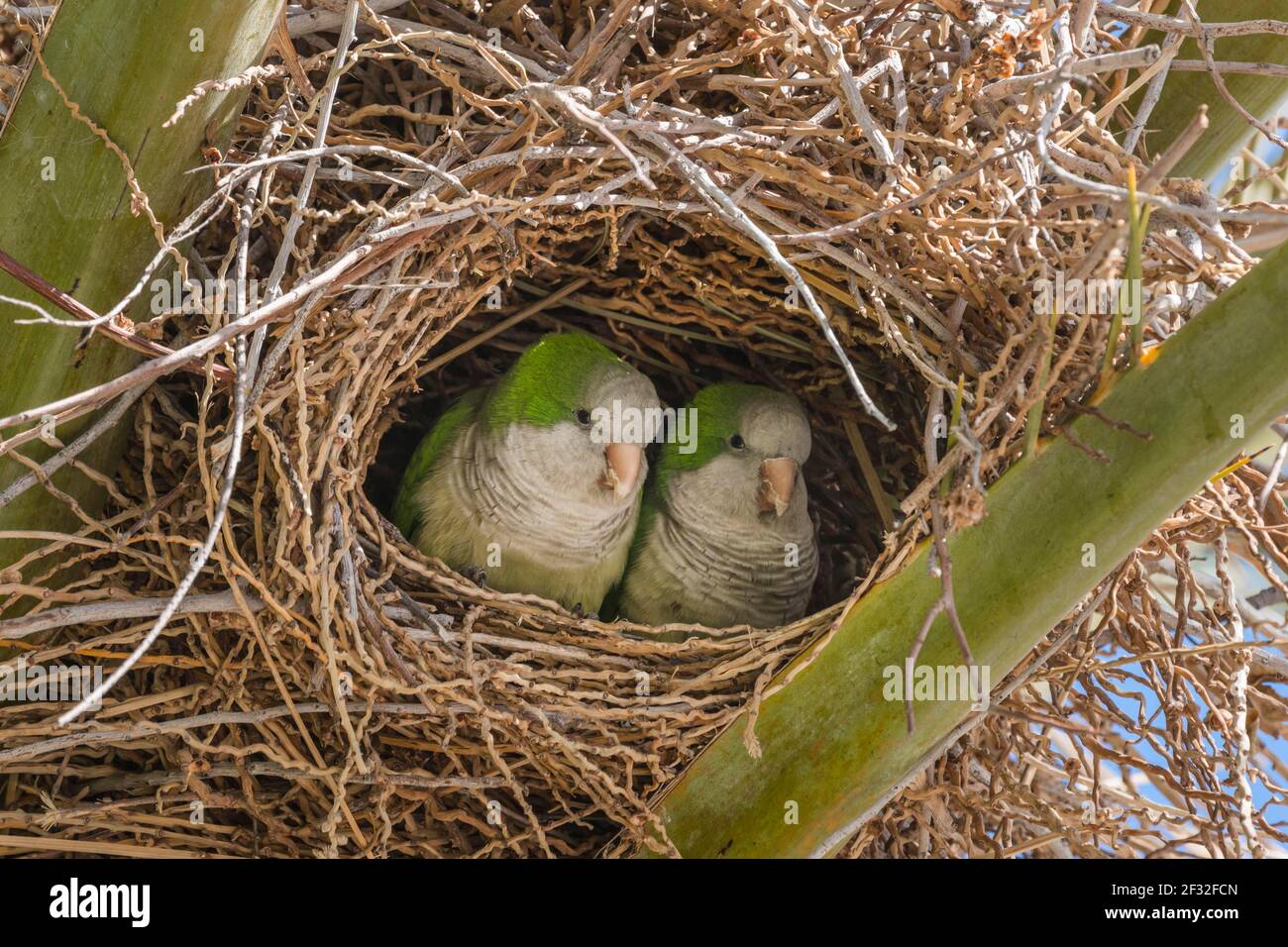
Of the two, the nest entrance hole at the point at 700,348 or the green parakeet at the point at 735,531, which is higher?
the nest entrance hole at the point at 700,348

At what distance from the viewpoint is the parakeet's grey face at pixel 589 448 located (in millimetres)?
3012

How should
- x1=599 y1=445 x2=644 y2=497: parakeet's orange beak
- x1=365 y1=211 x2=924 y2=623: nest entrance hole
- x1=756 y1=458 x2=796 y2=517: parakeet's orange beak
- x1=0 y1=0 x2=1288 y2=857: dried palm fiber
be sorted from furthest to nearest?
x1=756 y1=458 x2=796 y2=517: parakeet's orange beak, x1=599 y1=445 x2=644 y2=497: parakeet's orange beak, x1=365 y1=211 x2=924 y2=623: nest entrance hole, x1=0 y1=0 x2=1288 y2=857: dried palm fiber

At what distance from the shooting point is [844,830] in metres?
2.18

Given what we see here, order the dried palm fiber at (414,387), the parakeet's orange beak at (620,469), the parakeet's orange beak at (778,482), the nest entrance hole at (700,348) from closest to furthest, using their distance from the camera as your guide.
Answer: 1. the dried palm fiber at (414,387)
2. the nest entrance hole at (700,348)
3. the parakeet's orange beak at (620,469)
4. the parakeet's orange beak at (778,482)

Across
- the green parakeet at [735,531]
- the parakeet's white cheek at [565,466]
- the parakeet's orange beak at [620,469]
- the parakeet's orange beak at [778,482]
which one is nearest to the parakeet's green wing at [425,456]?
the parakeet's white cheek at [565,466]

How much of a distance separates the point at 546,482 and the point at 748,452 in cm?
56

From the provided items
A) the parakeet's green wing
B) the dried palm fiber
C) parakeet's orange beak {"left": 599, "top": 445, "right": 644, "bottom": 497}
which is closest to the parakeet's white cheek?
parakeet's orange beak {"left": 599, "top": 445, "right": 644, "bottom": 497}

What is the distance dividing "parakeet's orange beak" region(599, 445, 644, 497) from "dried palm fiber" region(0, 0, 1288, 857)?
1.39 feet

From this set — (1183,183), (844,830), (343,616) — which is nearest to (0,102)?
(343,616)

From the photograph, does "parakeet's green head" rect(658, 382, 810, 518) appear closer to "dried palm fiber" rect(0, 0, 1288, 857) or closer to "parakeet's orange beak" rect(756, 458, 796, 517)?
"parakeet's orange beak" rect(756, 458, 796, 517)

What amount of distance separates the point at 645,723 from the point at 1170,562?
4.54 ft

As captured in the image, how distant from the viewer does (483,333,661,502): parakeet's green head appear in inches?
119

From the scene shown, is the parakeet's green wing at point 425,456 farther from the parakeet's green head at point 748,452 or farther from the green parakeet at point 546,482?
the parakeet's green head at point 748,452

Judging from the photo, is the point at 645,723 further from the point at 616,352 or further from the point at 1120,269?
the point at 616,352
